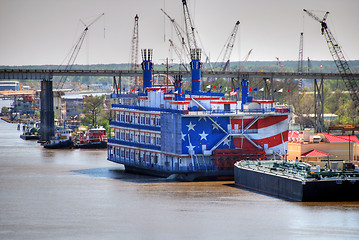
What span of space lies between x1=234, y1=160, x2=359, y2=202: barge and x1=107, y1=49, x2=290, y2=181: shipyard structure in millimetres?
5958

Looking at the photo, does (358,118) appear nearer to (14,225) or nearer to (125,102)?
(125,102)

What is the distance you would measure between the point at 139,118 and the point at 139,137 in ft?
6.40

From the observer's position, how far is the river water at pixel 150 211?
57625mm

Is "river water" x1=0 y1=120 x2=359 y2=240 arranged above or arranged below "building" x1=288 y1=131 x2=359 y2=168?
below

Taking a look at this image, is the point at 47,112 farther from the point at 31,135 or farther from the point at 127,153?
the point at 127,153

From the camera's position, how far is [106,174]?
88562mm

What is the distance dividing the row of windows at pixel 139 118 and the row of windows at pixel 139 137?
107cm

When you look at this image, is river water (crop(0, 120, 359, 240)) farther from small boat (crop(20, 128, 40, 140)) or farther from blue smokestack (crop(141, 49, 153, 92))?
small boat (crop(20, 128, 40, 140))

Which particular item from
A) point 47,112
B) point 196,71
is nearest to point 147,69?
point 196,71

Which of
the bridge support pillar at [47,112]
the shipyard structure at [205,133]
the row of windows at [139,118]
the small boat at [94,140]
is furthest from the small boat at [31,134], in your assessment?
the shipyard structure at [205,133]

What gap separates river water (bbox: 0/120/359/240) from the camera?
57625 mm

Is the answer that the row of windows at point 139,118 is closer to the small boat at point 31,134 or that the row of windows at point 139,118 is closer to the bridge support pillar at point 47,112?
the bridge support pillar at point 47,112

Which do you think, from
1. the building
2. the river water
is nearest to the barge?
the river water

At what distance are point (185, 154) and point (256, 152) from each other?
676 centimetres
